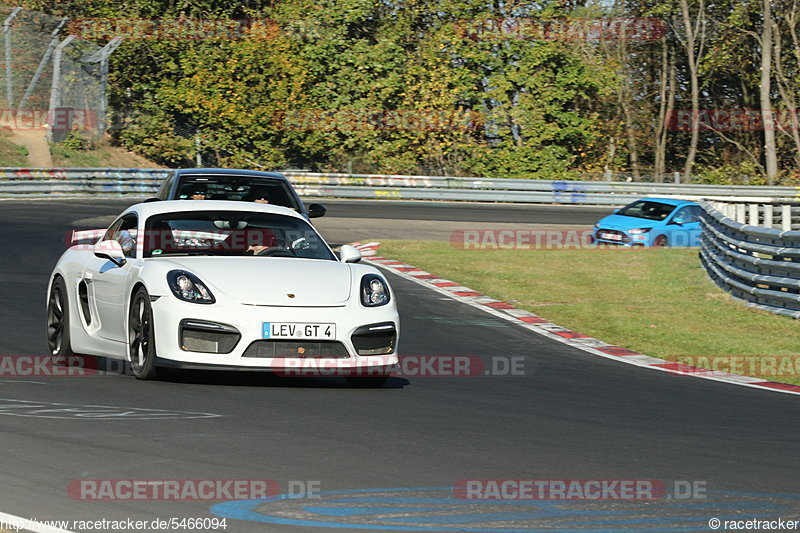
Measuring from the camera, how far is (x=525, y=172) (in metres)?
47.7

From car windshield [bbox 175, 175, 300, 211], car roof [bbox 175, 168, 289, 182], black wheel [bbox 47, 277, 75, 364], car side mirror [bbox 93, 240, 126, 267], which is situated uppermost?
car roof [bbox 175, 168, 289, 182]

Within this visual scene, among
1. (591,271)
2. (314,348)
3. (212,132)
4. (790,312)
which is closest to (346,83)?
(212,132)

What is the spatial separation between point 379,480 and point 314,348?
9.51ft

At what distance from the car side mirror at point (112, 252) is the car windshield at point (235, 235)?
239 millimetres

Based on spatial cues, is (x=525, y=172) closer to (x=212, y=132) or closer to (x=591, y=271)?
(x=212, y=132)

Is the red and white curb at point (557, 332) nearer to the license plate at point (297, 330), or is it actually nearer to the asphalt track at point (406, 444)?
the asphalt track at point (406, 444)

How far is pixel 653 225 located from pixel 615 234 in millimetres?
893

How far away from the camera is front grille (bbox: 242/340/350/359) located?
28.0 feet

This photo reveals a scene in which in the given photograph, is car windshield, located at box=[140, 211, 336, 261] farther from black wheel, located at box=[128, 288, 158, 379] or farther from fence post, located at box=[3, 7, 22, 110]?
fence post, located at box=[3, 7, 22, 110]

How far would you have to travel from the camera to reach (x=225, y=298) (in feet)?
28.1

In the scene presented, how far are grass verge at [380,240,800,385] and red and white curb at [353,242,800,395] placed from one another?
219 millimetres

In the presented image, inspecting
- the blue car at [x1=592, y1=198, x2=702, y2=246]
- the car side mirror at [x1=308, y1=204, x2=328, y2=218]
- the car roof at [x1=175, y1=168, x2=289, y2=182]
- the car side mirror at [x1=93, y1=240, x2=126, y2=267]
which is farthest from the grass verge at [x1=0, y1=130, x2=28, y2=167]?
the car side mirror at [x1=93, y1=240, x2=126, y2=267]

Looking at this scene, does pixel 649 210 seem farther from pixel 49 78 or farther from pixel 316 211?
pixel 49 78

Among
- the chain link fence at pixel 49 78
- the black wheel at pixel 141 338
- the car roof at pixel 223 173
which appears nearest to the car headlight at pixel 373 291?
the black wheel at pixel 141 338
